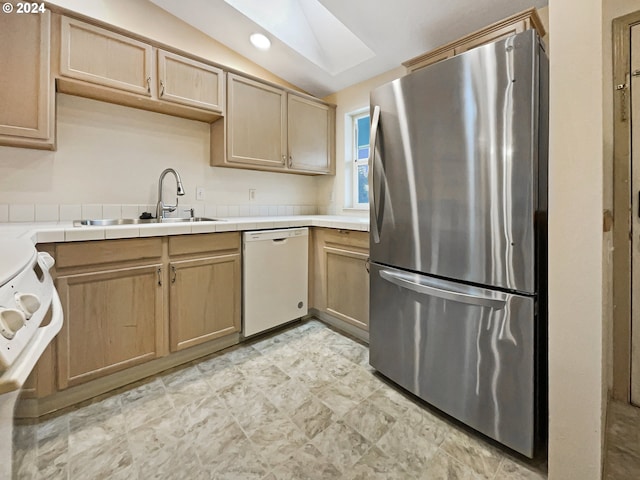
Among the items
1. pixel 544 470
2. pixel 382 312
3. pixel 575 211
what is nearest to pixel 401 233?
pixel 382 312

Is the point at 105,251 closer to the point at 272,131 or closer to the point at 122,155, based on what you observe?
the point at 122,155

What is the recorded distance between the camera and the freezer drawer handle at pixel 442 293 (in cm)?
121

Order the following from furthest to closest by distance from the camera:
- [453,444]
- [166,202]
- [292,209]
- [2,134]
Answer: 1. [292,209]
2. [166,202]
3. [2,134]
4. [453,444]

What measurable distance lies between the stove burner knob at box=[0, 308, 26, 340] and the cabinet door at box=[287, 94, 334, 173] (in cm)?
238

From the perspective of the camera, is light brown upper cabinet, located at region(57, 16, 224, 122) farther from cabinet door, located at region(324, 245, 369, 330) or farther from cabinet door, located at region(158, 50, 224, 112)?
cabinet door, located at region(324, 245, 369, 330)

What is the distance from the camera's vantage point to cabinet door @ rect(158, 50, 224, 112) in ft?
6.44

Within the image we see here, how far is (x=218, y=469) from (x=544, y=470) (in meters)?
1.26

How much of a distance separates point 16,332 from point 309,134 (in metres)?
2.67

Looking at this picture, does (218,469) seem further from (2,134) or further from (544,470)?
(2,134)

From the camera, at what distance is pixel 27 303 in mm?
552

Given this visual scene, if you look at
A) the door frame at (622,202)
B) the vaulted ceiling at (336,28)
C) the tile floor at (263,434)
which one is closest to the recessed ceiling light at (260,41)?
the vaulted ceiling at (336,28)

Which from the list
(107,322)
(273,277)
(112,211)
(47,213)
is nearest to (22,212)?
(47,213)

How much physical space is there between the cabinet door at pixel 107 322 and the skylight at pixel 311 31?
6.56ft

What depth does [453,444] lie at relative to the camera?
1.28 meters
